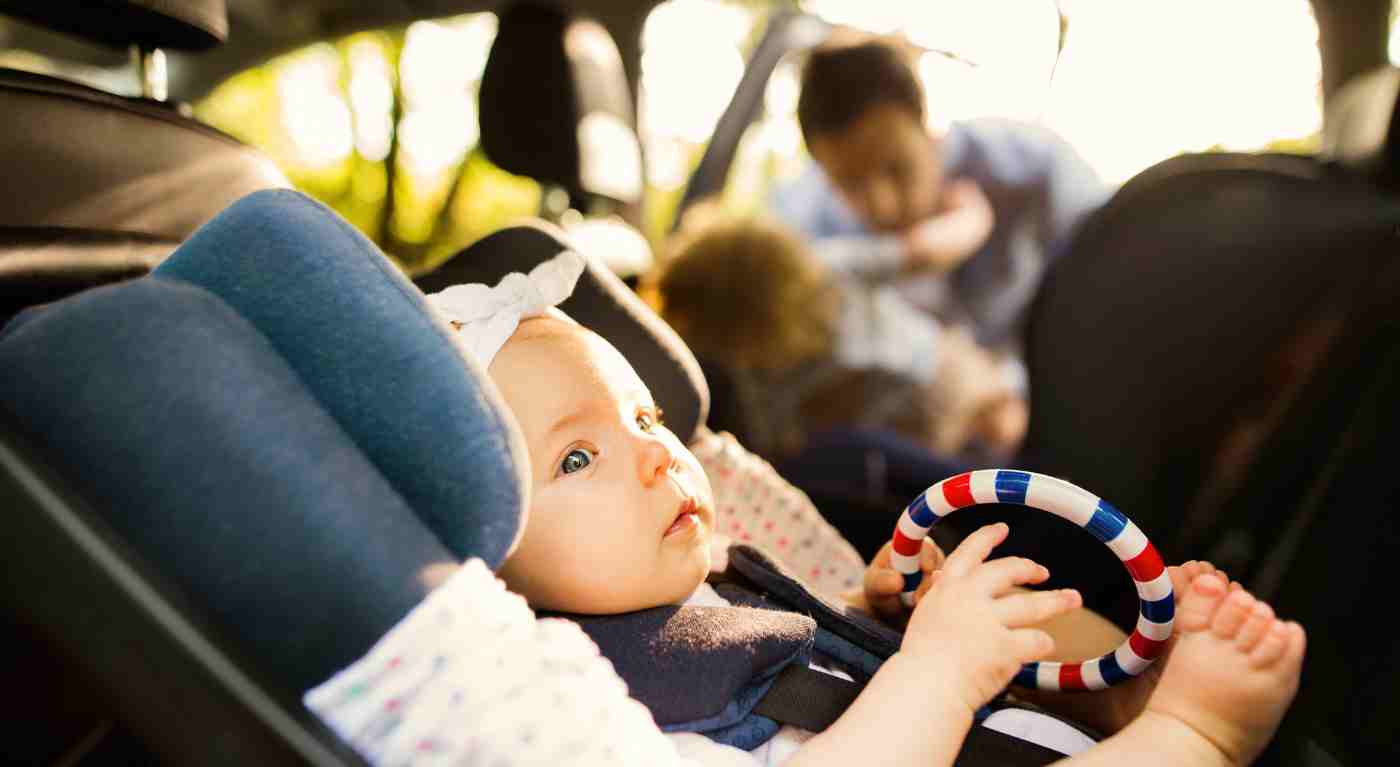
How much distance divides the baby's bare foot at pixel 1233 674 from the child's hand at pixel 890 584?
0.29 m

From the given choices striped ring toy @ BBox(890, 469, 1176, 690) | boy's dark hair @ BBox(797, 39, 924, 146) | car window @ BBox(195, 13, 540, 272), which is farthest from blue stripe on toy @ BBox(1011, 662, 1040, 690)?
car window @ BBox(195, 13, 540, 272)

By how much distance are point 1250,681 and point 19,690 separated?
5.86 feet

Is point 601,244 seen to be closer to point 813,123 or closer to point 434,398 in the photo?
point 813,123

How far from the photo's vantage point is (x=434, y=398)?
771mm

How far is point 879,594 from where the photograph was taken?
47.1 inches

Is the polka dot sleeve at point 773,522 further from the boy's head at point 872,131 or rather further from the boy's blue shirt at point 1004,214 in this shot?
the boy's blue shirt at point 1004,214

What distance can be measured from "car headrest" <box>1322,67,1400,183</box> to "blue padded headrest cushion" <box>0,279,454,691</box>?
51.3 inches

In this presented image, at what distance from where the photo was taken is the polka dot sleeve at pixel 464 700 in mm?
684

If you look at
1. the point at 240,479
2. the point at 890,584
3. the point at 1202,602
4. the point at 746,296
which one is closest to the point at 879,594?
the point at 890,584

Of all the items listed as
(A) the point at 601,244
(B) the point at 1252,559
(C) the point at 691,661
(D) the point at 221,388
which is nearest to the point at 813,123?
(A) the point at 601,244

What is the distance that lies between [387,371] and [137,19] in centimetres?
69

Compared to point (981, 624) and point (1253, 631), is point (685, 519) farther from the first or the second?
point (1253, 631)

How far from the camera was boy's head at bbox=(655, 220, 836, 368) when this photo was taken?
229cm

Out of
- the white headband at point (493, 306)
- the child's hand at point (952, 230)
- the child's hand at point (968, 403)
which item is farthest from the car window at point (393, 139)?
the white headband at point (493, 306)
